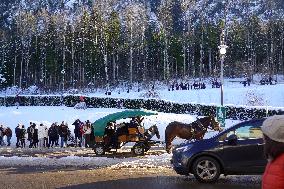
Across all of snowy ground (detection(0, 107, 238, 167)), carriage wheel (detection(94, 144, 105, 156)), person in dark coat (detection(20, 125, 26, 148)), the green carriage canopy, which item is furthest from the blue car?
person in dark coat (detection(20, 125, 26, 148))

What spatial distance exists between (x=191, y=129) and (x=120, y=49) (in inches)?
2267

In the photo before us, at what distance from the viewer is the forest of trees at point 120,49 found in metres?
73.2

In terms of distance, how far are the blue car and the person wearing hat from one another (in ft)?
26.5

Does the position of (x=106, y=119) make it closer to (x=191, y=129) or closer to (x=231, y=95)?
(x=191, y=129)

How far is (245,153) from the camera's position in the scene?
1168 cm

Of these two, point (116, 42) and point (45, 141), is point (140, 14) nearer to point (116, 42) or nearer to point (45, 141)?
point (116, 42)

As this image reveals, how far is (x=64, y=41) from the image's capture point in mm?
74750

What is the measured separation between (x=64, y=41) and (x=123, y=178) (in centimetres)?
6331

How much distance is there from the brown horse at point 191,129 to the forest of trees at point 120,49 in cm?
5113

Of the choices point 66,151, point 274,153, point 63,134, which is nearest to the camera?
point 274,153

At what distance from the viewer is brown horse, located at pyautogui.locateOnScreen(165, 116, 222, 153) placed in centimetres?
1909

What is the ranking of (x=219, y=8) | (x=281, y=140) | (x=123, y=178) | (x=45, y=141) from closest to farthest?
1. (x=281, y=140)
2. (x=123, y=178)
3. (x=45, y=141)
4. (x=219, y=8)

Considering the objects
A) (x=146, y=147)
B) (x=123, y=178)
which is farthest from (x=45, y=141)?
(x=123, y=178)

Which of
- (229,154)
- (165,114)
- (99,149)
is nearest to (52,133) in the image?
(99,149)
